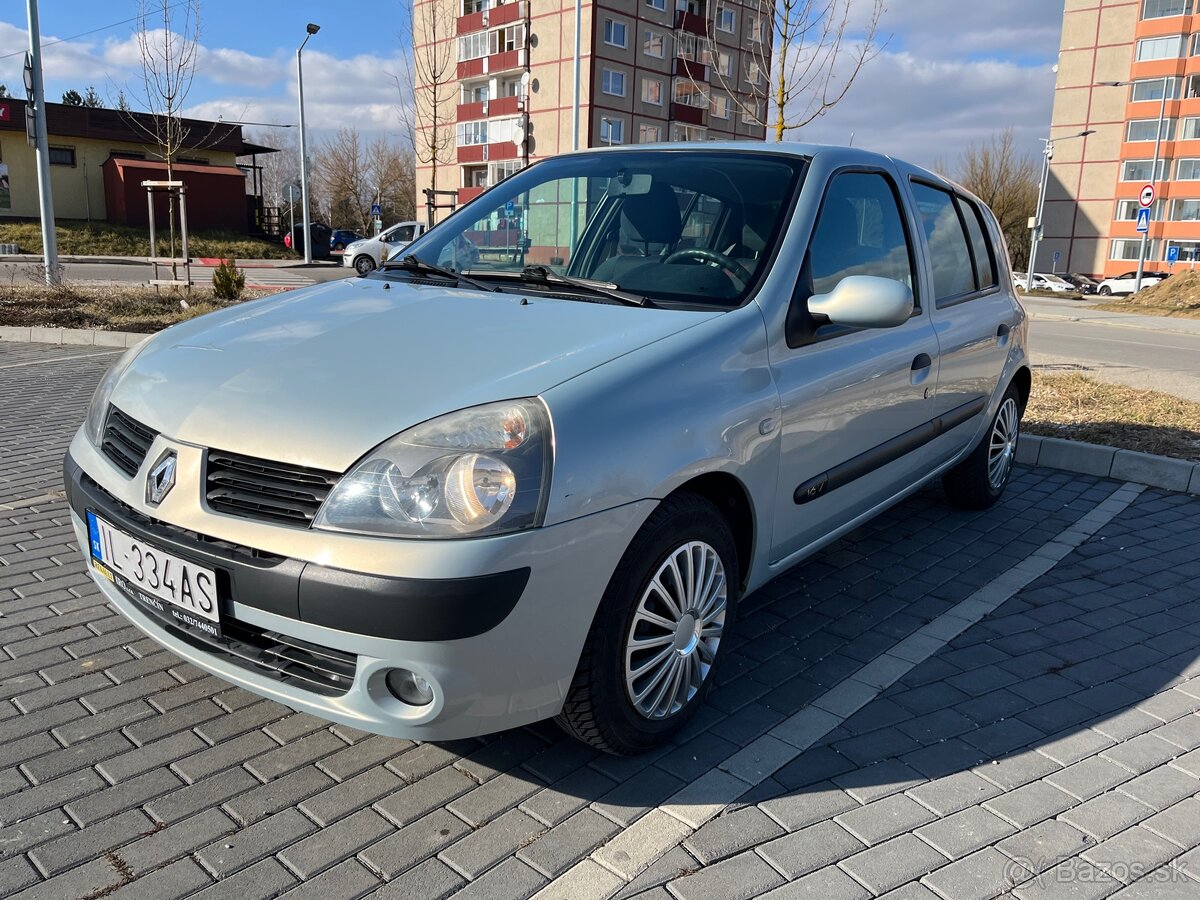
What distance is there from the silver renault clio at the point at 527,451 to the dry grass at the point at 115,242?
1247 inches

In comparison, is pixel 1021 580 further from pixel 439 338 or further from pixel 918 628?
pixel 439 338

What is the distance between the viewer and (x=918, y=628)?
357 cm

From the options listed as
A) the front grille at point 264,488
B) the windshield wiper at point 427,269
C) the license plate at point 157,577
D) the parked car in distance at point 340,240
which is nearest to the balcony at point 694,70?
the parked car in distance at point 340,240

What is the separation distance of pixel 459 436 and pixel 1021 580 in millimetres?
3038

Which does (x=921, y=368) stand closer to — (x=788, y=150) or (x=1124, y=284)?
(x=788, y=150)

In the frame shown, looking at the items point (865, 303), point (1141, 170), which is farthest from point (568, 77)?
point (865, 303)

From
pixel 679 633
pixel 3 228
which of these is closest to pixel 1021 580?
pixel 679 633

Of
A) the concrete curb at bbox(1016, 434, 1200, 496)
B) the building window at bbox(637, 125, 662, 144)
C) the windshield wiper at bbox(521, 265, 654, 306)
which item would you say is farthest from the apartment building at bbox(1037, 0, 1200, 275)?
the windshield wiper at bbox(521, 265, 654, 306)

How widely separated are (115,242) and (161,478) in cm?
3643

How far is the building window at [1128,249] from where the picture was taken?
57.2 meters

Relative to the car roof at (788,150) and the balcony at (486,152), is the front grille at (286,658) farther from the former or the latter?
the balcony at (486,152)

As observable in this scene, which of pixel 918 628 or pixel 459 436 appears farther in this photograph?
pixel 918 628

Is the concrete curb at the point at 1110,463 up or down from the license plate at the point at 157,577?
down

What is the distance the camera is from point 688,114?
55.9m
